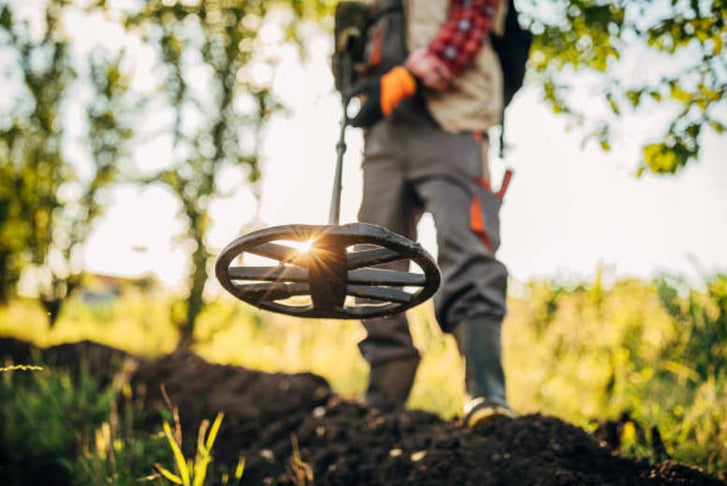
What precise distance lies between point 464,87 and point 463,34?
0.19 m

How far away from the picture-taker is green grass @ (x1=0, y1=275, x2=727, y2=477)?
2694 millimetres

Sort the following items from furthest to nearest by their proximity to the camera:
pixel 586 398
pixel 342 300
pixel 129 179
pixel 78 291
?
pixel 78 291 → pixel 129 179 → pixel 586 398 → pixel 342 300

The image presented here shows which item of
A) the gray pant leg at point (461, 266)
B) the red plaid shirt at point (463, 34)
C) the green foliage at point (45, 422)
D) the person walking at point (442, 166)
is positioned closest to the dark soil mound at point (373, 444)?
the person walking at point (442, 166)

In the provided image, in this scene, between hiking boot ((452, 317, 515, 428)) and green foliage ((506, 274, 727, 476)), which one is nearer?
hiking boot ((452, 317, 515, 428))

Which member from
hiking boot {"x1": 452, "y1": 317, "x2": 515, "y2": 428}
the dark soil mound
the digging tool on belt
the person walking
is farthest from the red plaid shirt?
the dark soil mound

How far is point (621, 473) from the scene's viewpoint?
1.71 metres

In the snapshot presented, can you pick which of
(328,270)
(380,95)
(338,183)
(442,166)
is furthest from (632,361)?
(328,270)

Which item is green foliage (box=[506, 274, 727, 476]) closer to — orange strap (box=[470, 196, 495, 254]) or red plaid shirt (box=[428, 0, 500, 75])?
orange strap (box=[470, 196, 495, 254])

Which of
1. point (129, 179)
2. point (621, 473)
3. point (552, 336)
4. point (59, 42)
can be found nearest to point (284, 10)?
point (129, 179)

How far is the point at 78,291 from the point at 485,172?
373 cm

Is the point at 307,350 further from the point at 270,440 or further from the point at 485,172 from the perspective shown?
the point at 485,172

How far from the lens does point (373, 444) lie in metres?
2.05

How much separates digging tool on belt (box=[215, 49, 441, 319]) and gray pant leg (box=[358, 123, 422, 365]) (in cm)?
69

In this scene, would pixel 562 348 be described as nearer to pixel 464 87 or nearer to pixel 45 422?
pixel 464 87
